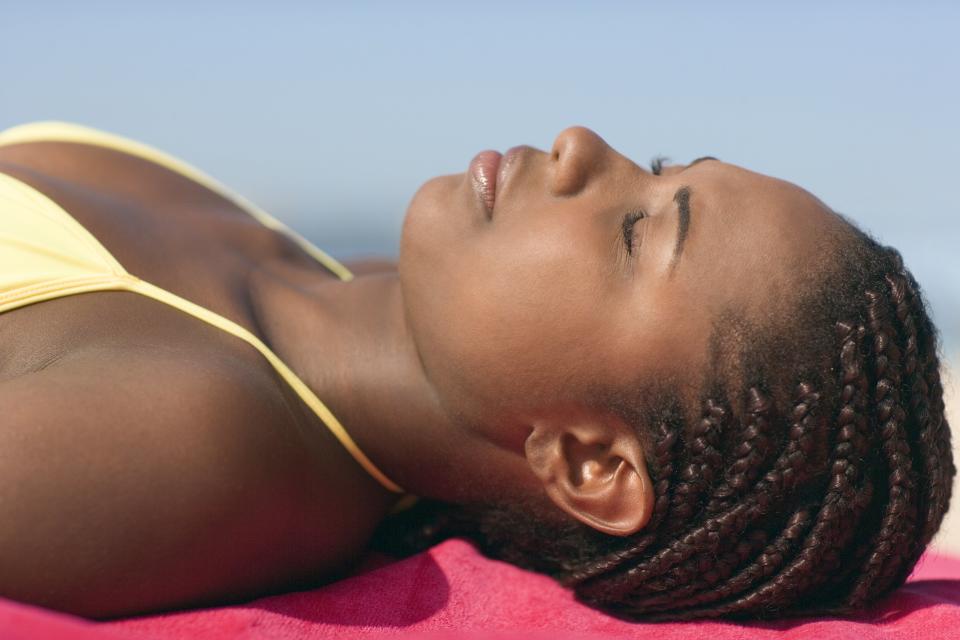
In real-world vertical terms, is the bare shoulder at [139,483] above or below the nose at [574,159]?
below

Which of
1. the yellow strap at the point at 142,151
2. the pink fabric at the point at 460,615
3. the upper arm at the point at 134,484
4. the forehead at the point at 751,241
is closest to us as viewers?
the upper arm at the point at 134,484

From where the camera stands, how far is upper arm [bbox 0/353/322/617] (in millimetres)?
1492

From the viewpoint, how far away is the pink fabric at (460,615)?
5.28 feet

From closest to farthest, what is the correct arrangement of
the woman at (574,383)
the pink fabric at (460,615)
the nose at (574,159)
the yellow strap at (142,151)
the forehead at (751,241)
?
the pink fabric at (460,615), the woman at (574,383), the forehead at (751,241), the nose at (574,159), the yellow strap at (142,151)

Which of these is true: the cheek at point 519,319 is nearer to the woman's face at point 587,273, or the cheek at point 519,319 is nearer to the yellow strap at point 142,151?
the woman's face at point 587,273

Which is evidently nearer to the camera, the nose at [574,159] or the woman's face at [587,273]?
the woman's face at [587,273]

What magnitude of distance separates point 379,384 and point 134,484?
623 millimetres

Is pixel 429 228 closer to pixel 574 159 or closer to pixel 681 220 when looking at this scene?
pixel 574 159

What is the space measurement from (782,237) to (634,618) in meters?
0.75

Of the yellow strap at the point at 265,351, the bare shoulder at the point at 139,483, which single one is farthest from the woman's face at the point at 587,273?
the bare shoulder at the point at 139,483

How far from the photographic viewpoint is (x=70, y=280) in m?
1.83

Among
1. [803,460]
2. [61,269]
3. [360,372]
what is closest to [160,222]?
[61,269]

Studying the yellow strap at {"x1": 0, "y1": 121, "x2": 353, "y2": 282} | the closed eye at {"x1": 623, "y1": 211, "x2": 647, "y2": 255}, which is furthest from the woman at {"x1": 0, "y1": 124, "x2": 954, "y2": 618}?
the yellow strap at {"x1": 0, "y1": 121, "x2": 353, "y2": 282}

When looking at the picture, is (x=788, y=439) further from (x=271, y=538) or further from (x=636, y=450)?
(x=271, y=538)
